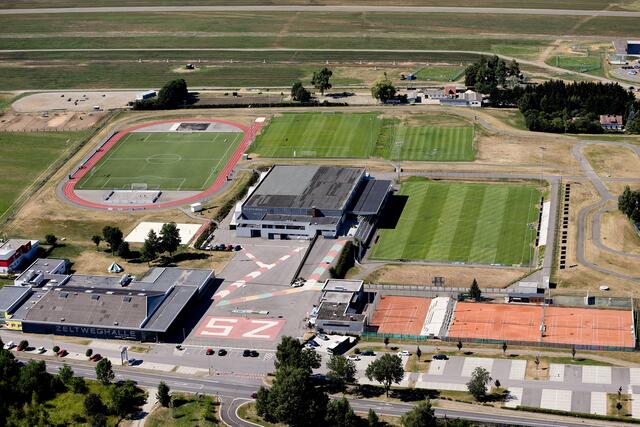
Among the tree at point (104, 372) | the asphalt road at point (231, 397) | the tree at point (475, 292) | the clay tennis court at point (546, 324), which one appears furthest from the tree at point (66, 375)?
the tree at point (475, 292)

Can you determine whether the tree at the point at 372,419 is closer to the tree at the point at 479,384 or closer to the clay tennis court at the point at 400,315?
the tree at the point at 479,384

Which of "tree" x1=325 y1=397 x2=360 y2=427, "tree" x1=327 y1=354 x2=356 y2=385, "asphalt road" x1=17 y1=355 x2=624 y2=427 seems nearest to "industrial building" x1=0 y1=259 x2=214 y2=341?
"asphalt road" x1=17 y1=355 x2=624 y2=427

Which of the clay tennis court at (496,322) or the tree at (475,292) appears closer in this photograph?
the clay tennis court at (496,322)

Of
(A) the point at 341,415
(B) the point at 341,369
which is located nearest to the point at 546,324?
(B) the point at 341,369

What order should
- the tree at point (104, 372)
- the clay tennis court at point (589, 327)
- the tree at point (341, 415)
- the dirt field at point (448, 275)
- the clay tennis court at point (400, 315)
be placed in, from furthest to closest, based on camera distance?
the dirt field at point (448, 275), the clay tennis court at point (400, 315), the clay tennis court at point (589, 327), the tree at point (104, 372), the tree at point (341, 415)

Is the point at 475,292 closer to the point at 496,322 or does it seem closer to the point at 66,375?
the point at 496,322

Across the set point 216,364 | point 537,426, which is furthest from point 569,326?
point 216,364

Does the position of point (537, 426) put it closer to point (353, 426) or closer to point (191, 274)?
point (353, 426)
